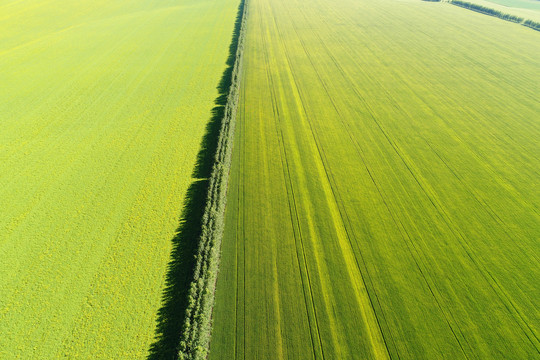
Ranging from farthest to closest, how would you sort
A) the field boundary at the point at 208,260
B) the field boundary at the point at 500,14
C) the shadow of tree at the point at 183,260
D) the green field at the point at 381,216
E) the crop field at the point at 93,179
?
the field boundary at the point at 500,14, the crop field at the point at 93,179, the green field at the point at 381,216, the shadow of tree at the point at 183,260, the field boundary at the point at 208,260

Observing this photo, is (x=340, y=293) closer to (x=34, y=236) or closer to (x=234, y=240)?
(x=234, y=240)

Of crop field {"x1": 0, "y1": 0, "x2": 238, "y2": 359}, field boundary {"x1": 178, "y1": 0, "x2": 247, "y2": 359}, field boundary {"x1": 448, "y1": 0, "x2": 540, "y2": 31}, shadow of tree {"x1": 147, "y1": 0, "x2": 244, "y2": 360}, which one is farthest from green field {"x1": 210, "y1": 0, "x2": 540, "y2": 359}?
field boundary {"x1": 448, "y1": 0, "x2": 540, "y2": 31}

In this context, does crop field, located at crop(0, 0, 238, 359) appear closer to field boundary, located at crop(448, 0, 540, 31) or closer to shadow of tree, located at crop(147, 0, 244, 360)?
shadow of tree, located at crop(147, 0, 244, 360)

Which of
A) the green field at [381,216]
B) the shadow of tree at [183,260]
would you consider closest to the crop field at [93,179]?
the shadow of tree at [183,260]

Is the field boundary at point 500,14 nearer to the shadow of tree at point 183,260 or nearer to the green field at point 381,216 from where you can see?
the green field at point 381,216

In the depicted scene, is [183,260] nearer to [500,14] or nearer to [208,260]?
[208,260]

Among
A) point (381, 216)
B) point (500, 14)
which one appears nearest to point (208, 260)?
point (381, 216)
